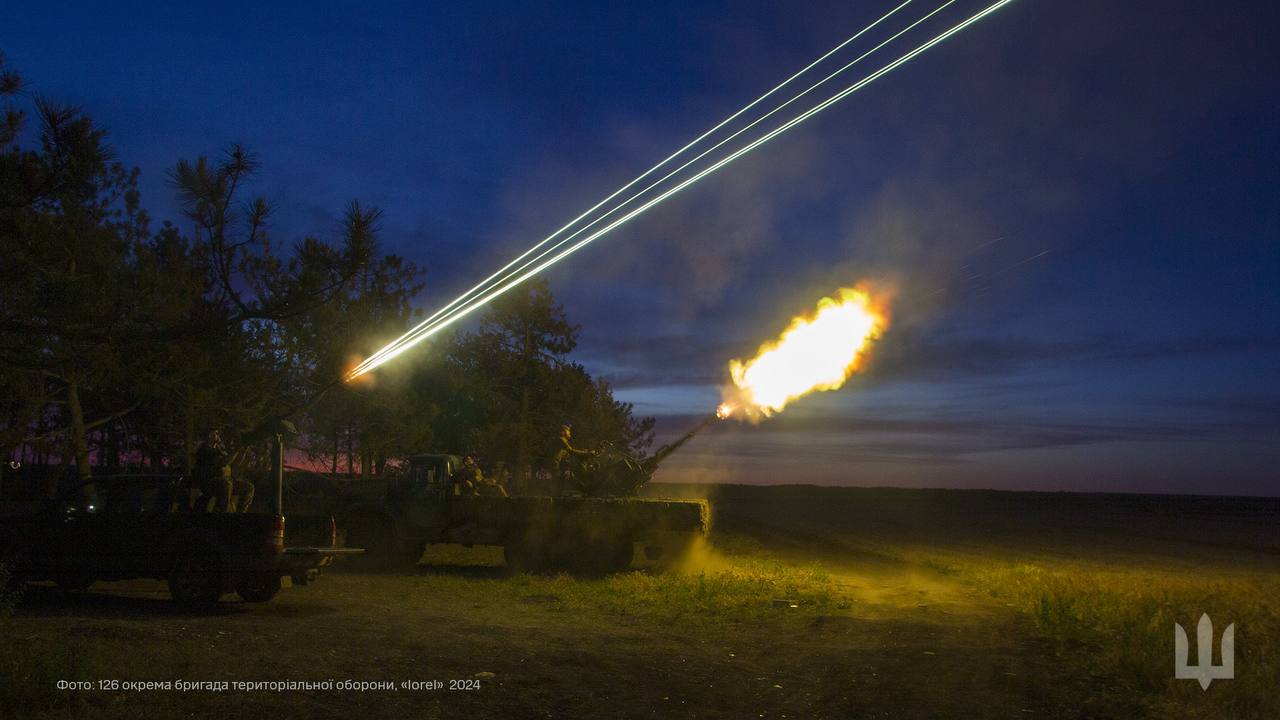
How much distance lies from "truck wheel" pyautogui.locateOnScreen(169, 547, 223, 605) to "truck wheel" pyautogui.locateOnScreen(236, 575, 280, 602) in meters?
0.77

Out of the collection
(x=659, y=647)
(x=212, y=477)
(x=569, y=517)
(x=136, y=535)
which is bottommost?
(x=659, y=647)

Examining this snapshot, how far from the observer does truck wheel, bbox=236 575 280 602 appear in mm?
12781

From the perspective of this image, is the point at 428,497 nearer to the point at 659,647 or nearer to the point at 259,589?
the point at 259,589

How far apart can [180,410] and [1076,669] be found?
70.7 feet

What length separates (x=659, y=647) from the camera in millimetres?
9883

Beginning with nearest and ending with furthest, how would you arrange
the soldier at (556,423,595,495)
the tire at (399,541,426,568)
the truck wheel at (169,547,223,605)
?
the truck wheel at (169,547,223,605), the tire at (399,541,426,568), the soldier at (556,423,595,495)

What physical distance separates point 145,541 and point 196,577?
88 cm

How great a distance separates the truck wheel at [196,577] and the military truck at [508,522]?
5.92 m

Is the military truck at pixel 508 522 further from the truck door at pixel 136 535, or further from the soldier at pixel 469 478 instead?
the truck door at pixel 136 535

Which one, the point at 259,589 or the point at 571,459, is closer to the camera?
the point at 259,589

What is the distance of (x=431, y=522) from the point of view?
58.0ft

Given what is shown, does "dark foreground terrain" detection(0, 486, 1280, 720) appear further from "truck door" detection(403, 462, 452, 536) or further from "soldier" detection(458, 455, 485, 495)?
"soldier" detection(458, 455, 485, 495)

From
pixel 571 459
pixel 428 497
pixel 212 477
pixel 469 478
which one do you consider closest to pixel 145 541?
pixel 212 477

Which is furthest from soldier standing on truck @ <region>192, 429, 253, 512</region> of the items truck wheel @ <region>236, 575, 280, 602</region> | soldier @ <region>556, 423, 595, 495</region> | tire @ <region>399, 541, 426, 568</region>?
soldier @ <region>556, 423, 595, 495</region>
